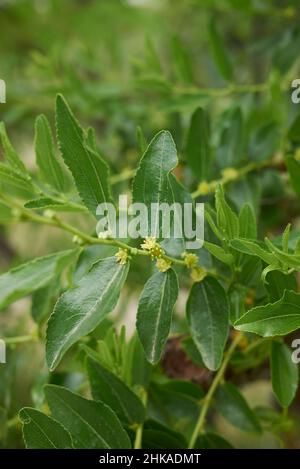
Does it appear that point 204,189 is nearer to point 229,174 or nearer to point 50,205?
point 229,174

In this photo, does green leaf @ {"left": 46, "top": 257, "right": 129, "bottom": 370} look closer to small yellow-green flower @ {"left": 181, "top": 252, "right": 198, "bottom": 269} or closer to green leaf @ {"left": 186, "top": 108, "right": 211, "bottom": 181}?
small yellow-green flower @ {"left": 181, "top": 252, "right": 198, "bottom": 269}

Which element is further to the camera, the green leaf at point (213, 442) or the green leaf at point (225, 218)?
the green leaf at point (213, 442)

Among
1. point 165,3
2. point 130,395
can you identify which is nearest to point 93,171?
point 130,395

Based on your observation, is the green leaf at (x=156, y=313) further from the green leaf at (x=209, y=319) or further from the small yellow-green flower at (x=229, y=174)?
the small yellow-green flower at (x=229, y=174)

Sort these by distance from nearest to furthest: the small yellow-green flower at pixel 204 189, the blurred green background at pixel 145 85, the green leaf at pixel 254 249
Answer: the green leaf at pixel 254 249 < the small yellow-green flower at pixel 204 189 < the blurred green background at pixel 145 85

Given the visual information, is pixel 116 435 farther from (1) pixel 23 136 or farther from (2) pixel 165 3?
(2) pixel 165 3

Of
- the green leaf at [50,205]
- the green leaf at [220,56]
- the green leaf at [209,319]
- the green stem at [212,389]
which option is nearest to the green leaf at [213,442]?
the green stem at [212,389]

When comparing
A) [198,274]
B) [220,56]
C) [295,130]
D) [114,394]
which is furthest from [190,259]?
[220,56]
